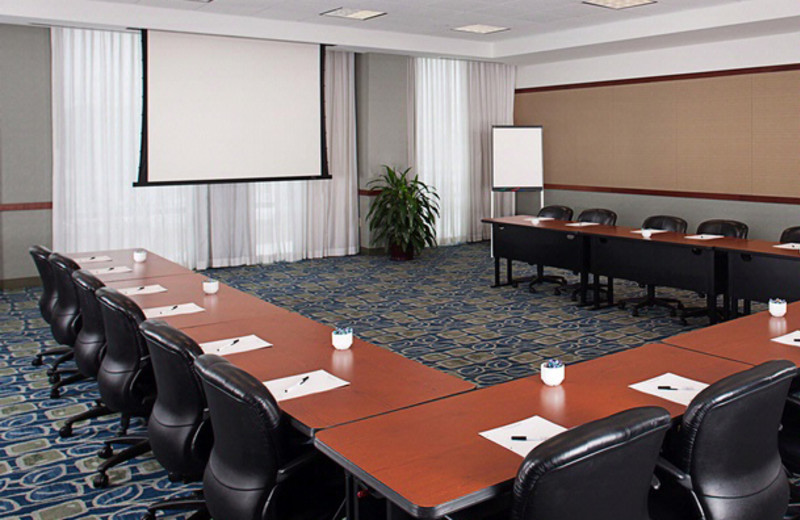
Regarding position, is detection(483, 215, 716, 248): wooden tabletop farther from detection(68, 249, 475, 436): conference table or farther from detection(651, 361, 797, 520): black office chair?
detection(651, 361, 797, 520): black office chair

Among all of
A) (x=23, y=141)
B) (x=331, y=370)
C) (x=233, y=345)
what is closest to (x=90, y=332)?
(x=233, y=345)

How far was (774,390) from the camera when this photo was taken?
238 cm

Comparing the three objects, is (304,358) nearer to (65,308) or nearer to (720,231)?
(65,308)

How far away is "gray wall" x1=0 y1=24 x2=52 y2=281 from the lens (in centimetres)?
831

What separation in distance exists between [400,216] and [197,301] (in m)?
5.95

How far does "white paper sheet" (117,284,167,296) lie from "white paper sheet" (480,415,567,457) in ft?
10.1

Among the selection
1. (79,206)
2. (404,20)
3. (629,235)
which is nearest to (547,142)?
(404,20)

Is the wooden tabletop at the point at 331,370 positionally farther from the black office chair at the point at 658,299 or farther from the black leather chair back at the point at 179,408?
the black office chair at the point at 658,299

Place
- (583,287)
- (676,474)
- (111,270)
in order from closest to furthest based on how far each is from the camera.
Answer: (676,474), (111,270), (583,287)

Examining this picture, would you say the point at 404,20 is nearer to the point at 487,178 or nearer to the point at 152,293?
the point at 487,178

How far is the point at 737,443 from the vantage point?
2350 mm

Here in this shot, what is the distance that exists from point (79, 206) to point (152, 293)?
4612 mm

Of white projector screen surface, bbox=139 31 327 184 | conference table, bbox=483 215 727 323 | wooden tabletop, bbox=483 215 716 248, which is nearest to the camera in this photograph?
conference table, bbox=483 215 727 323

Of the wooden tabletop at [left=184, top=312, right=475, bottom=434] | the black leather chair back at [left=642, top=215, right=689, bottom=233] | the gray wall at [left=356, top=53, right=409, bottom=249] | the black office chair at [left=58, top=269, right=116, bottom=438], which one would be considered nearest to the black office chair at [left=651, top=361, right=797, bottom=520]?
the wooden tabletop at [left=184, top=312, right=475, bottom=434]
